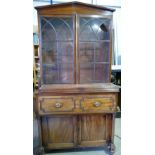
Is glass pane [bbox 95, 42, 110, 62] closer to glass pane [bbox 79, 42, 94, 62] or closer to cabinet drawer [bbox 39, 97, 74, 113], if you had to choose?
glass pane [bbox 79, 42, 94, 62]

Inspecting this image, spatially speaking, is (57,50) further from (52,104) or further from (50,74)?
(52,104)

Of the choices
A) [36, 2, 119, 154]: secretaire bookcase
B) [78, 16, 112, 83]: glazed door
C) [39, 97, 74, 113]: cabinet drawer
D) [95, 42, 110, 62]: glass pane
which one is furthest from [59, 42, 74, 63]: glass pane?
[39, 97, 74, 113]: cabinet drawer

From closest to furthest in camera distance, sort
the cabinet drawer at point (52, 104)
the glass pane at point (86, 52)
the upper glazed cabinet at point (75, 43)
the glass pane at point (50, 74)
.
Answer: the cabinet drawer at point (52, 104), the upper glazed cabinet at point (75, 43), the glass pane at point (50, 74), the glass pane at point (86, 52)

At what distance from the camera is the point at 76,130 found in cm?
202

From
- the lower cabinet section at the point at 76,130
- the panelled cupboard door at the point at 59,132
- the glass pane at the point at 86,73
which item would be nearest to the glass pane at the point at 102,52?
the glass pane at the point at 86,73

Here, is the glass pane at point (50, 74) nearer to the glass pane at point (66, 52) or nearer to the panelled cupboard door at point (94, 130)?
the glass pane at point (66, 52)

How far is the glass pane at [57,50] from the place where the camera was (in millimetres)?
2076

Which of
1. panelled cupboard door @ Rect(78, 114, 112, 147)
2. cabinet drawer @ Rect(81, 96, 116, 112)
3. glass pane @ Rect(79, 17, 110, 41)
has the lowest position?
panelled cupboard door @ Rect(78, 114, 112, 147)

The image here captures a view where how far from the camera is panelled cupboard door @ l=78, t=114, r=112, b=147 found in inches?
80.7

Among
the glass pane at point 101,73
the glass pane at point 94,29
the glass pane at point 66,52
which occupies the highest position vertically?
the glass pane at point 94,29

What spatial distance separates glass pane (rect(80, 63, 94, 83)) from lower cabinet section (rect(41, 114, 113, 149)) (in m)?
0.45
